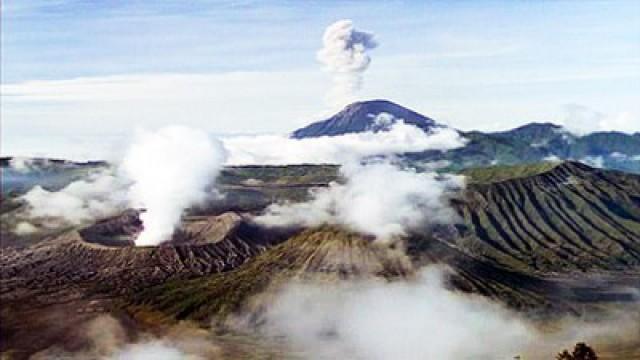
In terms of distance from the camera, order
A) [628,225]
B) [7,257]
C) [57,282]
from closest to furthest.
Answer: [57,282], [7,257], [628,225]

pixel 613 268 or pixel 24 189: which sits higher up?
pixel 24 189

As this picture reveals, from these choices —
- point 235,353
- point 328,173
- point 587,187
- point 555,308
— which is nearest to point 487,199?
point 587,187

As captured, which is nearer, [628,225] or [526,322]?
[526,322]

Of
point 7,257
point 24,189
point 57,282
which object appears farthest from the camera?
point 24,189

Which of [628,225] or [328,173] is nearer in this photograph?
[628,225]

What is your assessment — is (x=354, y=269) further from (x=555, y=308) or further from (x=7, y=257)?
(x=7, y=257)

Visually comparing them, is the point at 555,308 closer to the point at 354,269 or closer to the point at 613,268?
the point at 354,269

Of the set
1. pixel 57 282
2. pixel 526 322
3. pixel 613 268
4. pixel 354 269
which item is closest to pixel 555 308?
pixel 526 322

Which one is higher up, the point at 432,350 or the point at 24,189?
the point at 24,189

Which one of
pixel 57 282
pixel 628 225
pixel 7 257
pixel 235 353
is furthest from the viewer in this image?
pixel 628 225
